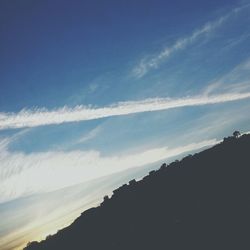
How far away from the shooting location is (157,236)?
81625mm

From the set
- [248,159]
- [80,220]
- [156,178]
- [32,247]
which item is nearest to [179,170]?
[156,178]

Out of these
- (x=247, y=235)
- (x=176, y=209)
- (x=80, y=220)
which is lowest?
(x=247, y=235)

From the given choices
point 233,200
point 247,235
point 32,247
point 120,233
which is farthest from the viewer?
point 32,247

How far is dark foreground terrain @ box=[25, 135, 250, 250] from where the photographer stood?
69.5 meters

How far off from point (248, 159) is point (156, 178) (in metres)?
48.6

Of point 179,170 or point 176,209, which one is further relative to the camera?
point 179,170

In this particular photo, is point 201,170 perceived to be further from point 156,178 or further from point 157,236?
point 157,236

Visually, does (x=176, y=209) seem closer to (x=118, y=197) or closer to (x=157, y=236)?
(x=157, y=236)

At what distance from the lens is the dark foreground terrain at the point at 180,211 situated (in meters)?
69.5

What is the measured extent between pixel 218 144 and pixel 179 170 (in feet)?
70.1

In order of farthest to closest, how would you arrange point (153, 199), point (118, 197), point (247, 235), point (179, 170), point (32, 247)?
1. point (32, 247)
2. point (118, 197)
3. point (179, 170)
4. point (153, 199)
5. point (247, 235)

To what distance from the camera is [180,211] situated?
296 feet

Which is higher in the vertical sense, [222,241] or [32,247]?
[32,247]

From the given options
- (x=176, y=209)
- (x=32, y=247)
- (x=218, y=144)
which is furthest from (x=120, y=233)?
(x=32, y=247)
